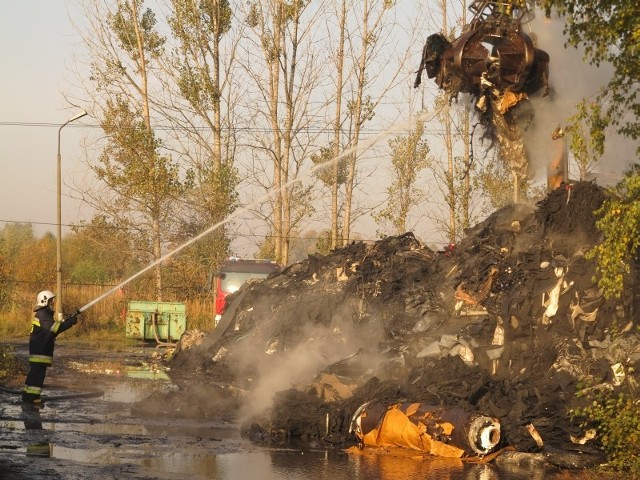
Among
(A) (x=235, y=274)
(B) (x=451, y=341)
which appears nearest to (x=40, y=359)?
(B) (x=451, y=341)

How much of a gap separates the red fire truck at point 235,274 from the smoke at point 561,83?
14.3 meters

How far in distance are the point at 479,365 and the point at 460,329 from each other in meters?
1.38

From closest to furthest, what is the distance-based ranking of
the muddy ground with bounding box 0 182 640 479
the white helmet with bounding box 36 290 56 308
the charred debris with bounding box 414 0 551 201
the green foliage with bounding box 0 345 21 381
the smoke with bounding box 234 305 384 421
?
the muddy ground with bounding box 0 182 640 479, the charred debris with bounding box 414 0 551 201, the white helmet with bounding box 36 290 56 308, the smoke with bounding box 234 305 384 421, the green foliage with bounding box 0 345 21 381

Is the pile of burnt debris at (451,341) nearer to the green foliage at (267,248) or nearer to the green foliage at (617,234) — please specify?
the green foliage at (617,234)

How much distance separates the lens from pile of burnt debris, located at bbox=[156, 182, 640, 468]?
39.8 ft

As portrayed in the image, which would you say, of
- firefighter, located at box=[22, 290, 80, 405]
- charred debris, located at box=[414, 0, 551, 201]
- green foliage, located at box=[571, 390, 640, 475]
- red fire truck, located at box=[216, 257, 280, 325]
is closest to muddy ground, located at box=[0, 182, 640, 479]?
firefighter, located at box=[22, 290, 80, 405]

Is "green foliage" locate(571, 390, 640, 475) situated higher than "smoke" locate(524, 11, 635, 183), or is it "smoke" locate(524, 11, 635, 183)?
"smoke" locate(524, 11, 635, 183)

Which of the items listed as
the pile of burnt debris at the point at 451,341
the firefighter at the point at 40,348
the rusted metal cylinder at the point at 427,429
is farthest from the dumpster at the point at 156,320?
the rusted metal cylinder at the point at 427,429

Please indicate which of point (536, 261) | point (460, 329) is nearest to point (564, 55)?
point (536, 261)

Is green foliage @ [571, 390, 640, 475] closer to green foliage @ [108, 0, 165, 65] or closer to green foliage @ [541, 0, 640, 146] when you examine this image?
green foliage @ [541, 0, 640, 146]

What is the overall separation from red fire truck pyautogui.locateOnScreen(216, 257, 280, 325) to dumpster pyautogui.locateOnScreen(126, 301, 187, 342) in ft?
5.60

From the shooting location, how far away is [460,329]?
1483 centimetres

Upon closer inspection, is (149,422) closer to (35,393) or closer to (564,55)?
(35,393)

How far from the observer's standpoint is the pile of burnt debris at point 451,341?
39.8 feet
